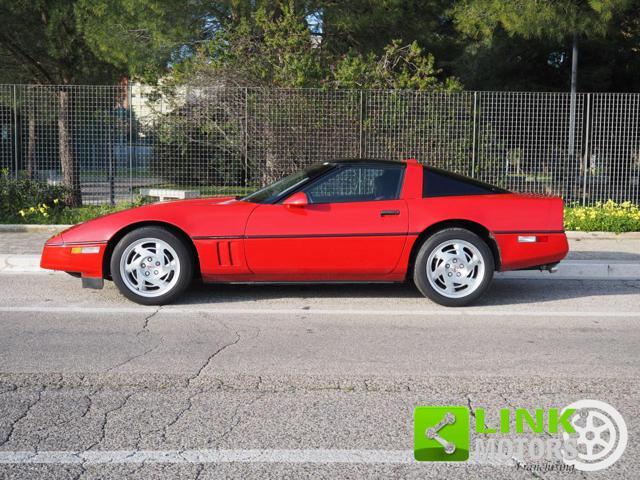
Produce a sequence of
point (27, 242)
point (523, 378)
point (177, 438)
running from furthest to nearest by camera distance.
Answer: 1. point (27, 242)
2. point (523, 378)
3. point (177, 438)

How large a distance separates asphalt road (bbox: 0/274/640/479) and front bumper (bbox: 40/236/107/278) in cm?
37

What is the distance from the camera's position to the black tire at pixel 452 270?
7090 millimetres

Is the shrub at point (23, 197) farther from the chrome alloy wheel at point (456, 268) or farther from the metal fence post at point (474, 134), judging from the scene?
the chrome alloy wheel at point (456, 268)

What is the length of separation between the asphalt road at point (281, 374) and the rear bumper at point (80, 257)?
1.21 feet

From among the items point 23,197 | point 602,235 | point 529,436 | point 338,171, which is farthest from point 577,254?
point 23,197

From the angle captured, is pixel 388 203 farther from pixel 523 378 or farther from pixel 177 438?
pixel 177 438

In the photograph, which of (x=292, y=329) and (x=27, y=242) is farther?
(x=27, y=242)

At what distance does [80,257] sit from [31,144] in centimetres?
827

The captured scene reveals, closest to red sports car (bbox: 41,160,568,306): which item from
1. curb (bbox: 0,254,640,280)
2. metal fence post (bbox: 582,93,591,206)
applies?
curb (bbox: 0,254,640,280)

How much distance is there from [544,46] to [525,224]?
55.4ft

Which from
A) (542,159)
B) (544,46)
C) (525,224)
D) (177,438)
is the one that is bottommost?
(177,438)

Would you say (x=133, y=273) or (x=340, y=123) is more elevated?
(x=340, y=123)

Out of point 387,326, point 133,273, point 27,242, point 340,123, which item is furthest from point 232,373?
point 340,123

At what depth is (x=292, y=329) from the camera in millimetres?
→ 6316
